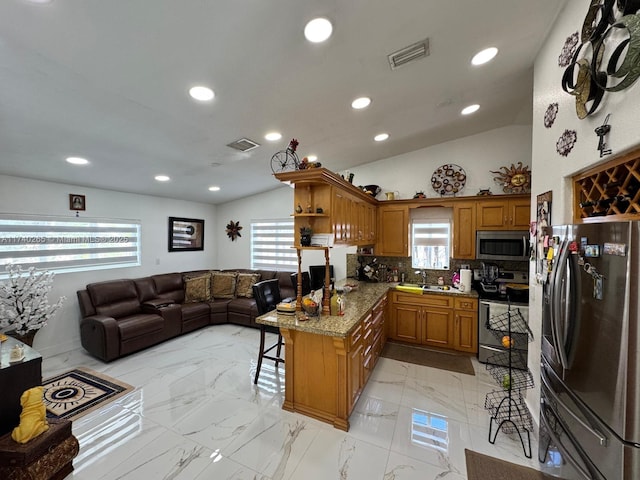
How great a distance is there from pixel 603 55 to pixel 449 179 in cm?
268

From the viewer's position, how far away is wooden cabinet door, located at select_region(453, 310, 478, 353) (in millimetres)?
3561

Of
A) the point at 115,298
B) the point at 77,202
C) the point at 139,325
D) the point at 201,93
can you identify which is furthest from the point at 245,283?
the point at 201,93

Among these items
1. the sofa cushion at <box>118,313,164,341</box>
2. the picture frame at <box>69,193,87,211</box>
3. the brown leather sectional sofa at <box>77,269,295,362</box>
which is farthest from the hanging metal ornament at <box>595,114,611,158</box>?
the picture frame at <box>69,193,87,211</box>

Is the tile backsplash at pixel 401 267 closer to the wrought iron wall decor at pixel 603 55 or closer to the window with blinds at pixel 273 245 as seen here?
the window with blinds at pixel 273 245

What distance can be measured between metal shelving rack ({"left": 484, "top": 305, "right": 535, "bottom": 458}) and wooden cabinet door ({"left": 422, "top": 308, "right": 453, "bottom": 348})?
0.52m

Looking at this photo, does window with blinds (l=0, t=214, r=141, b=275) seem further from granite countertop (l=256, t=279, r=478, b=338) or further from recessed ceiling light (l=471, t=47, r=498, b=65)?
recessed ceiling light (l=471, t=47, r=498, b=65)

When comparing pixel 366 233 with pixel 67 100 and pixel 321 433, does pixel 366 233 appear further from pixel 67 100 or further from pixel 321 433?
pixel 67 100

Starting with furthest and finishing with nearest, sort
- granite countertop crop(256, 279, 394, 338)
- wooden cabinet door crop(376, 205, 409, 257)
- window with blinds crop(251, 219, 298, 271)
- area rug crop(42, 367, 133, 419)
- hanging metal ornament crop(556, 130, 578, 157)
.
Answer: window with blinds crop(251, 219, 298, 271)
wooden cabinet door crop(376, 205, 409, 257)
area rug crop(42, 367, 133, 419)
granite countertop crop(256, 279, 394, 338)
hanging metal ornament crop(556, 130, 578, 157)

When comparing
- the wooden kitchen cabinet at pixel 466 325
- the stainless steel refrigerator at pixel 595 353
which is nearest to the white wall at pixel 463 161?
the wooden kitchen cabinet at pixel 466 325

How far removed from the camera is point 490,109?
312 cm

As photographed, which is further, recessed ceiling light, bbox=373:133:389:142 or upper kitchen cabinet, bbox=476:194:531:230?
upper kitchen cabinet, bbox=476:194:531:230

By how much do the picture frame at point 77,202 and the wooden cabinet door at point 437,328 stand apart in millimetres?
5474

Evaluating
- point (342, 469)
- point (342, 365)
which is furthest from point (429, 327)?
point (342, 469)

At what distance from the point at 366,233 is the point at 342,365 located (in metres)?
2.17
